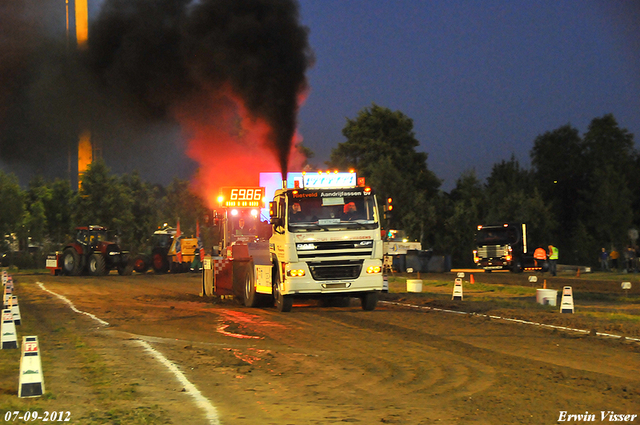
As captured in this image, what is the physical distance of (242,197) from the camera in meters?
21.8

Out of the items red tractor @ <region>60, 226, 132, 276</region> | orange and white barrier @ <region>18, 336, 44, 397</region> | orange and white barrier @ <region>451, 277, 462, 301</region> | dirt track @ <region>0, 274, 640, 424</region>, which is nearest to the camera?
dirt track @ <region>0, 274, 640, 424</region>

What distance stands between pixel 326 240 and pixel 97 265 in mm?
27378

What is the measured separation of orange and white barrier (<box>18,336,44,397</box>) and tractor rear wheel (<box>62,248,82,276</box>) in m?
34.9

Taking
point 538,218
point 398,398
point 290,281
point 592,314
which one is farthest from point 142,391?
point 538,218

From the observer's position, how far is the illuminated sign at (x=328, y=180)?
17297mm

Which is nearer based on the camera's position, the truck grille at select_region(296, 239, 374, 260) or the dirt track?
the dirt track

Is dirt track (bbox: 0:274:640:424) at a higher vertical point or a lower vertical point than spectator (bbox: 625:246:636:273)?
lower

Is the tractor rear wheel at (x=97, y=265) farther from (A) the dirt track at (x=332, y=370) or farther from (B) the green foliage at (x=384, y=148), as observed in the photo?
(B) the green foliage at (x=384, y=148)

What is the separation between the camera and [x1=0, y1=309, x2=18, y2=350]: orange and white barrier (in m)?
12.2

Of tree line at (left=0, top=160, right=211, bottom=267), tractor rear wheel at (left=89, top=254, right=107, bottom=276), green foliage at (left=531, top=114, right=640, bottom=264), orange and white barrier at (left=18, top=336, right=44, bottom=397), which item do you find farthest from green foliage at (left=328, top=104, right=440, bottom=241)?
orange and white barrier at (left=18, top=336, right=44, bottom=397)

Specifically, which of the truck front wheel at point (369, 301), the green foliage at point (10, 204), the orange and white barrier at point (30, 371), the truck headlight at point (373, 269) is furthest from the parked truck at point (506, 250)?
the orange and white barrier at point (30, 371)

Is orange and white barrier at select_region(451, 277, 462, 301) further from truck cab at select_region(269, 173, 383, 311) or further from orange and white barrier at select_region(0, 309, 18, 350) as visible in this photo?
orange and white barrier at select_region(0, 309, 18, 350)

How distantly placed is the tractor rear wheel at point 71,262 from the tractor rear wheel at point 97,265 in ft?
2.31

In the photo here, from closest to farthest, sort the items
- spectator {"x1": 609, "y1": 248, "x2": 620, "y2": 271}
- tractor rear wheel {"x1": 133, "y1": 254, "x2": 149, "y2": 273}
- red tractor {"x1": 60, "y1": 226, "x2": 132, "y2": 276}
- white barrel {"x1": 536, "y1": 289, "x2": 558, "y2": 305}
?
white barrel {"x1": 536, "y1": 289, "x2": 558, "y2": 305}
red tractor {"x1": 60, "y1": 226, "x2": 132, "y2": 276}
tractor rear wheel {"x1": 133, "y1": 254, "x2": 149, "y2": 273}
spectator {"x1": 609, "y1": 248, "x2": 620, "y2": 271}
